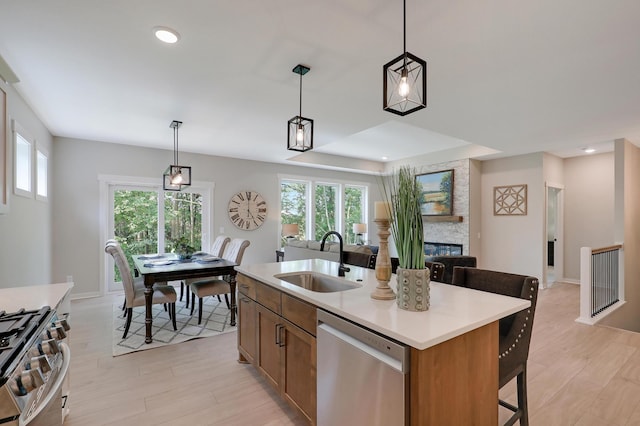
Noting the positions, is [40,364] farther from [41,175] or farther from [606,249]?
[606,249]

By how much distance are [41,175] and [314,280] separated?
4.32 m

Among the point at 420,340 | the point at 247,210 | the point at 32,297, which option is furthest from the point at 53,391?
the point at 247,210

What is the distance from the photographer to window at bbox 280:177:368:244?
742cm

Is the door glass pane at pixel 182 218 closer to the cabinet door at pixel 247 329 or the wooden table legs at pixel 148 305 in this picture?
the wooden table legs at pixel 148 305

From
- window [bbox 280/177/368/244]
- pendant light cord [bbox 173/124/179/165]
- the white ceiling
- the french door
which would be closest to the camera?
the white ceiling

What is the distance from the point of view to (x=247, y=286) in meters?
2.58

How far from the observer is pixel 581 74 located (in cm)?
269

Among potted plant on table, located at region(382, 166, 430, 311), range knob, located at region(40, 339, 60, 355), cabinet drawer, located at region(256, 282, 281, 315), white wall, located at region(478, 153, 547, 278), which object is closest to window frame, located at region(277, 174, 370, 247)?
white wall, located at region(478, 153, 547, 278)

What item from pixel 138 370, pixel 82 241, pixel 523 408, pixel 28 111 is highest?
pixel 28 111

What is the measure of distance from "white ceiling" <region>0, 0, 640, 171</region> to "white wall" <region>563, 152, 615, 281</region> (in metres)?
1.84

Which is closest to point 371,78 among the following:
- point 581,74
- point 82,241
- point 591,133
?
point 581,74

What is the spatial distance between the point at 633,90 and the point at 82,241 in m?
7.52

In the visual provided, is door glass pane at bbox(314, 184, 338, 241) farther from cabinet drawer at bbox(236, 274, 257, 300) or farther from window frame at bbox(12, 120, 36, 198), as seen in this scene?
window frame at bbox(12, 120, 36, 198)

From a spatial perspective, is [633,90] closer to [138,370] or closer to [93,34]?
[93,34]
